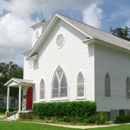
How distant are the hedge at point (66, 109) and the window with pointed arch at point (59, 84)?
130 centimetres

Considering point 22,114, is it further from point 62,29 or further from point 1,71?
point 1,71

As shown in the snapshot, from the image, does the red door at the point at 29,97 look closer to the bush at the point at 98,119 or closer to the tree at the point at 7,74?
the bush at the point at 98,119

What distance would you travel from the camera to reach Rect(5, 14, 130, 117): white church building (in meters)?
21.5

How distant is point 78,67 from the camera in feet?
73.8

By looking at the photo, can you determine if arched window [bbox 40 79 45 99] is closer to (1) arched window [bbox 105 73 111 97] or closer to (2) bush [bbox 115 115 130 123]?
(1) arched window [bbox 105 73 111 97]

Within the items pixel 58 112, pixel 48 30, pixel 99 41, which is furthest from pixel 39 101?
pixel 99 41

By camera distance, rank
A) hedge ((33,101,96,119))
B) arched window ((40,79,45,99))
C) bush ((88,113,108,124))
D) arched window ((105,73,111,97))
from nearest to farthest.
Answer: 1. bush ((88,113,108,124))
2. hedge ((33,101,96,119))
3. arched window ((105,73,111,97))
4. arched window ((40,79,45,99))

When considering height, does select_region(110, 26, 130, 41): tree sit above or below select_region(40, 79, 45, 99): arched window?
above

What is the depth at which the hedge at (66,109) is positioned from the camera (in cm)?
2006

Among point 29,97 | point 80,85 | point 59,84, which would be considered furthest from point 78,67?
point 29,97

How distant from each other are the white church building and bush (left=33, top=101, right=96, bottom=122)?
0.93 m

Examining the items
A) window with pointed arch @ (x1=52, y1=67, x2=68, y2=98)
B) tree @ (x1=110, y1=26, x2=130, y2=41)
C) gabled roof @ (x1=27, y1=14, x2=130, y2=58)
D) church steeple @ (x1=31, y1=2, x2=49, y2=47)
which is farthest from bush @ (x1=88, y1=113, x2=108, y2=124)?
tree @ (x1=110, y1=26, x2=130, y2=41)

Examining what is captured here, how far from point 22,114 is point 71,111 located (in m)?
6.20

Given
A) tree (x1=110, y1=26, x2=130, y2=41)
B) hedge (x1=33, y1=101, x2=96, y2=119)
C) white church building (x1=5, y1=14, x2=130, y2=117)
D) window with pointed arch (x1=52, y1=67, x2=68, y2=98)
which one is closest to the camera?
hedge (x1=33, y1=101, x2=96, y2=119)
